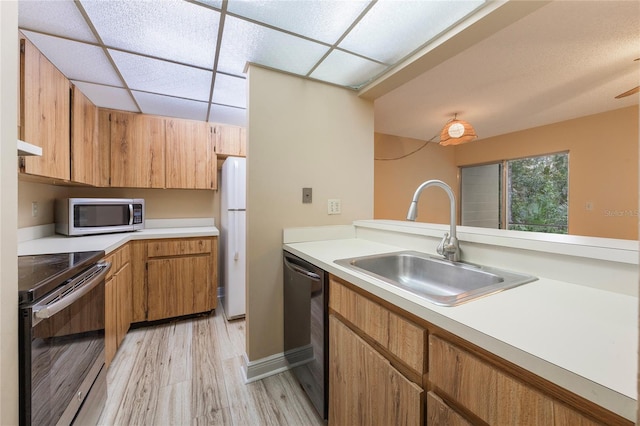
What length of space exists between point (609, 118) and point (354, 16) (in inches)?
153

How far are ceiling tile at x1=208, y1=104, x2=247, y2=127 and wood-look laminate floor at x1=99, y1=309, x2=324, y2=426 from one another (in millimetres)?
2061

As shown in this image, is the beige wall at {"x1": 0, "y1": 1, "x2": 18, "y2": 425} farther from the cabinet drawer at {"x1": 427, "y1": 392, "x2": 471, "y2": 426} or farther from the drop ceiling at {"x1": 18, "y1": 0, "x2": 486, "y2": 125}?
the cabinet drawer at {"x1": 427, "y1": 392, "x2": 471, "y2": 426}

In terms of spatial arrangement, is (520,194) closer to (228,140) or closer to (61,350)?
(228,140)

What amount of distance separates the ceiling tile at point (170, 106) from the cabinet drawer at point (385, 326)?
7.43 ft

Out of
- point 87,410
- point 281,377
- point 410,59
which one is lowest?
point 281,377

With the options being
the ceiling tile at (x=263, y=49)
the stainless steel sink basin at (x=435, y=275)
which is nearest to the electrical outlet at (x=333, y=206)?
the stainless steel sink basin at (x=435, y=275)

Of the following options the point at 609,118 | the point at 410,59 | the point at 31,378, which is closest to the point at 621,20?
the point at 410,59

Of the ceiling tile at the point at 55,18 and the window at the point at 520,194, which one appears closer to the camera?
the ceiling tile at the point at 55,18

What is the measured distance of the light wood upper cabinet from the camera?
285cm

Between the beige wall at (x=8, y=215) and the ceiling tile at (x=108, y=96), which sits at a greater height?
the ceiling tile at (x=108, y=96)

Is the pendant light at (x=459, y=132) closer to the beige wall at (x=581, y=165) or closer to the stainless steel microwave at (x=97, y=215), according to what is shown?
the beige wall at (x=581, y=165)

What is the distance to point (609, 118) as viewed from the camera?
123 inches

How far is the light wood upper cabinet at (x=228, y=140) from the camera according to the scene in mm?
2848

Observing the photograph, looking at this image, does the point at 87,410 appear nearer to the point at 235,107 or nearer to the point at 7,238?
the point at 7,238
